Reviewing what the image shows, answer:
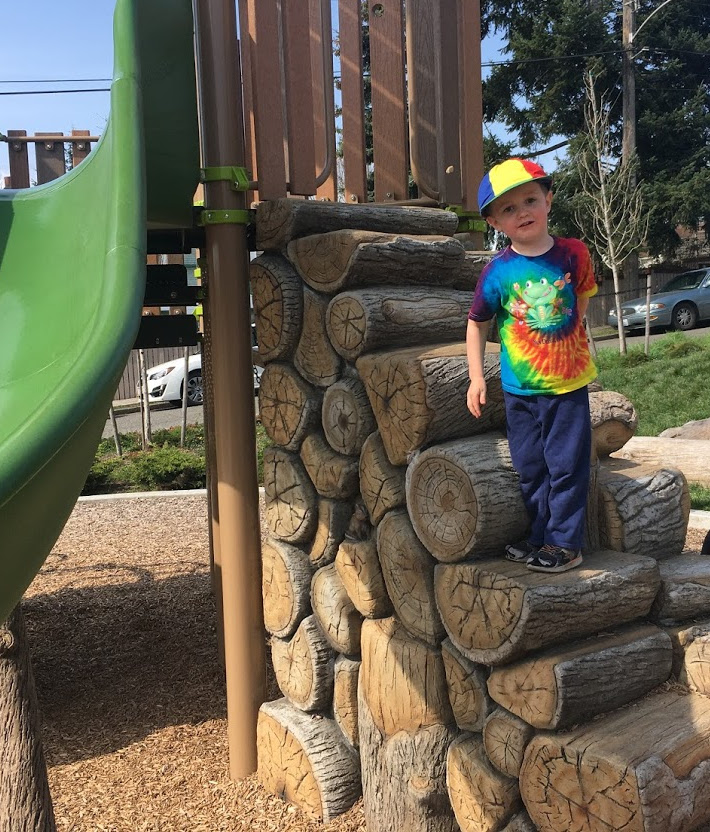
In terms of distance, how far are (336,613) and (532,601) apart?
37.8 inches

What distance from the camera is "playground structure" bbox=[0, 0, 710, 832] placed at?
1.87 metres

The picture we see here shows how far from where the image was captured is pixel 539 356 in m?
2.17

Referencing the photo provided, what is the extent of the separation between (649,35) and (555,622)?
25975 millimetres

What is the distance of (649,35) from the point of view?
23.7m

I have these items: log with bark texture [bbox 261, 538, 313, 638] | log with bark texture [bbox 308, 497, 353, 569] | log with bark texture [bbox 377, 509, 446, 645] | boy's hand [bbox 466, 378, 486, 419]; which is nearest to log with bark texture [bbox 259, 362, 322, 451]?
log with bark texture [bbox 308, 497, 353, 569]

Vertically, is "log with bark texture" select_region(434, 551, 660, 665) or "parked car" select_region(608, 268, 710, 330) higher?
"parked car" select_region(608, 268, 710, 330)

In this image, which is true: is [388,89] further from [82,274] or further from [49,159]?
[49,159]

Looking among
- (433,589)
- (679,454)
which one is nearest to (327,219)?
(433,589)

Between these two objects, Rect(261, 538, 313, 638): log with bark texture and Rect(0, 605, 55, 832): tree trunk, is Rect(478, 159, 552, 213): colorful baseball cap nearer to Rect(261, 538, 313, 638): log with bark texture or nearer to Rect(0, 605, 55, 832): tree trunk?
Rect(261, 538, 313, 638): log with bark texture

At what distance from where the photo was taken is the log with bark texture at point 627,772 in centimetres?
180

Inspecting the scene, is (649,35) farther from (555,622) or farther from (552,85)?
(555,622)

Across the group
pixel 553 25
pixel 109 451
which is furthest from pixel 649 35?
pixel 109 451

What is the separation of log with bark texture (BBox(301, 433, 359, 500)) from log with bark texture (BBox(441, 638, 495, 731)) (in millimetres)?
619

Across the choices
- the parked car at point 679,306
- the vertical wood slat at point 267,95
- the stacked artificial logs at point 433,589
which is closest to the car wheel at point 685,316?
the parked car at point 679,306
